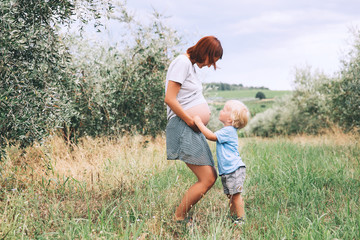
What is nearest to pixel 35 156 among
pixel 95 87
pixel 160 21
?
pixel 95 87

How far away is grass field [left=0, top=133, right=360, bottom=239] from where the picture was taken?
10.2 ft

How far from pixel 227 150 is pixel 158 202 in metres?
1.20

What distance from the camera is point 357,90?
985cm

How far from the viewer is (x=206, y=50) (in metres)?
3.25

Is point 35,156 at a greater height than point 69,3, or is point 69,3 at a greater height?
point 69,3

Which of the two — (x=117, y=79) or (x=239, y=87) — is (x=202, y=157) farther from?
(x=239, y=87)

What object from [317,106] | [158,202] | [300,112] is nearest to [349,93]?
[317,106]

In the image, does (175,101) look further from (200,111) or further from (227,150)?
(227,150)

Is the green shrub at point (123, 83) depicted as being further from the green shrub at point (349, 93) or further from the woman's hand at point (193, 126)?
the green shrub at point (349, 93)

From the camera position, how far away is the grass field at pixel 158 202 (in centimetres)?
312

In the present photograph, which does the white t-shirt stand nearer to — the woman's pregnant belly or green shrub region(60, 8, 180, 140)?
the woman's pregnant belly

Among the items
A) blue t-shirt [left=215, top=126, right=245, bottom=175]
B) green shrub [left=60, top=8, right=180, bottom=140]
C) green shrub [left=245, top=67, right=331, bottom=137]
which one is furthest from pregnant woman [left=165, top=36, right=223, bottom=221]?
green shrub [left=245, top=67, right=331, bottom=137]

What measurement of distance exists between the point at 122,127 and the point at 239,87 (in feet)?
157

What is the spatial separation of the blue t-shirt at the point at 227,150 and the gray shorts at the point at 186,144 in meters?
0.21
